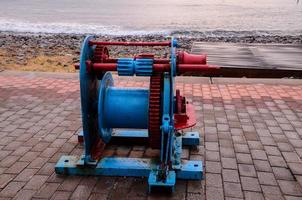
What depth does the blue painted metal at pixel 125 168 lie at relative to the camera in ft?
12.6

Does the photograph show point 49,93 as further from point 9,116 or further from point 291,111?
point 291,111

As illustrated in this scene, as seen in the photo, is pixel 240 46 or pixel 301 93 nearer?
pixel 301 93

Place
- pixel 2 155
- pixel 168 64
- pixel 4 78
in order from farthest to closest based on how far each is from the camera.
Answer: pixel 4 78
pixel 2 155
pixel 168 64

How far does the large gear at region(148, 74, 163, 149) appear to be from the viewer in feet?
11.7

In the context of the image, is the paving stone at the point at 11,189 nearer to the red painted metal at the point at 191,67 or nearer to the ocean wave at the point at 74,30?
the red painted metal at the point at 191,67

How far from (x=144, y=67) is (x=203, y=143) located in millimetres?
1700

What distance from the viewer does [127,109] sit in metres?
3.91

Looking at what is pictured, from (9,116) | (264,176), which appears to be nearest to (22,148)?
(9,116)

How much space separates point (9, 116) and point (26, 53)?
7821 mm

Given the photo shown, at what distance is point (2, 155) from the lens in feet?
14.7

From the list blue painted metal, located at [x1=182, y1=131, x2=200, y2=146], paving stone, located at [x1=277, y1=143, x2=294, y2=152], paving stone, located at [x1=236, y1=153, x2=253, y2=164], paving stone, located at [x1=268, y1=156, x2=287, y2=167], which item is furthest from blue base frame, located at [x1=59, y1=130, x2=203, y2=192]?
paving stone, located at [x1=277, y1=143, x2=294, y2=152]

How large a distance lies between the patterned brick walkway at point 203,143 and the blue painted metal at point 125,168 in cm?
8

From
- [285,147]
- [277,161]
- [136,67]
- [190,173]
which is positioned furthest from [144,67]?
[285,147]

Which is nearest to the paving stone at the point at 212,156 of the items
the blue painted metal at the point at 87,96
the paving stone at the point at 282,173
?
the paving stone at the point at 282,173
